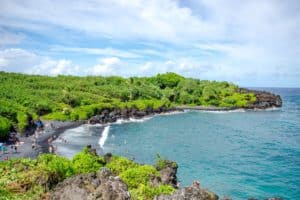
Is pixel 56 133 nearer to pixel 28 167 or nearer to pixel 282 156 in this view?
pixel 282 156

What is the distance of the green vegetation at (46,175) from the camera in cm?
2958

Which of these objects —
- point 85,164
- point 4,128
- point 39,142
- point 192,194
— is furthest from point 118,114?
point 192,194

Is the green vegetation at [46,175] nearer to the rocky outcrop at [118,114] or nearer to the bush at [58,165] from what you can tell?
the bush at [58,165]

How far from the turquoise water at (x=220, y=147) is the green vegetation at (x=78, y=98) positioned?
14481 mm

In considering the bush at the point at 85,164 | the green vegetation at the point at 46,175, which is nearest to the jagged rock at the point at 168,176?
the green vegetation at the point at 46,175

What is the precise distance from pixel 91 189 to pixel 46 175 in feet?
17.4

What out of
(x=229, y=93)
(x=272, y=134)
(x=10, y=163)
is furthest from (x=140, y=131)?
(x=229, y=93)

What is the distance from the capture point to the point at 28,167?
34844mm

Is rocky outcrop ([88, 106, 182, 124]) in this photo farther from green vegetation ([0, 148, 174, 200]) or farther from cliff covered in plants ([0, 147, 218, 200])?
cliff covered in plants ([0, 147, 218, 200])

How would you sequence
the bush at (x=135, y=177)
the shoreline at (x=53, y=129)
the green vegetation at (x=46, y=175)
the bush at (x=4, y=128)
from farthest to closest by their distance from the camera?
the bush at (x=4, y=128) < the shoreline at (x=53, y=129) < the bush at (x=135, y=177) < the green vegetation at (x=46, y=175)

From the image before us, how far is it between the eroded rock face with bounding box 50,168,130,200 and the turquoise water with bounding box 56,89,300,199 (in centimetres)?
2888

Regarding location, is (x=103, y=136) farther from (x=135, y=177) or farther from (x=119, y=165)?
(x=135, y=177)

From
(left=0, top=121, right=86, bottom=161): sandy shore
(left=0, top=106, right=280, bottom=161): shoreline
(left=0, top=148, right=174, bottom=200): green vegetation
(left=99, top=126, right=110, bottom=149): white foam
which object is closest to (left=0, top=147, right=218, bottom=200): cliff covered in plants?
(left=0, top=148, right=174, bottom=200): green vegetation

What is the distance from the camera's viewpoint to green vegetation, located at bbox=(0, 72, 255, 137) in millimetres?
116269
